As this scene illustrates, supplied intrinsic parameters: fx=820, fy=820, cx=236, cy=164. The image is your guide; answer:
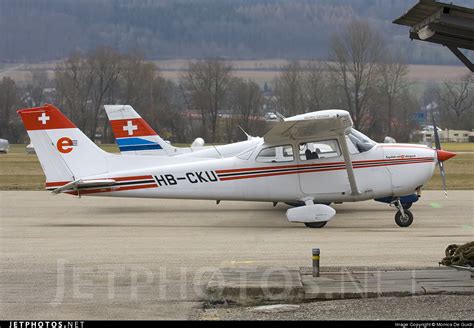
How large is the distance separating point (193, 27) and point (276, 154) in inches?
3861

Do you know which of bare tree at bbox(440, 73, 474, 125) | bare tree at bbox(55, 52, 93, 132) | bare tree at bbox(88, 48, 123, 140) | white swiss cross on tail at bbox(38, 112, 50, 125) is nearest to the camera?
white swiss cross on tail at bbox(38, 112, 50, 125)

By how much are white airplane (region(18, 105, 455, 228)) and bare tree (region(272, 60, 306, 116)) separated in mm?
37704

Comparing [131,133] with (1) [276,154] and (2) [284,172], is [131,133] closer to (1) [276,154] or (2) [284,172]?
(1) [276,154]

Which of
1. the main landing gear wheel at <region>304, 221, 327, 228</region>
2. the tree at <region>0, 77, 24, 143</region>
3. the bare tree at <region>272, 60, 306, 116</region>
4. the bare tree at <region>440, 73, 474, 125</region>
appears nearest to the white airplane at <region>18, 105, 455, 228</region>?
the main landing gear wheel at <region>304, 221, 327, 228</region>

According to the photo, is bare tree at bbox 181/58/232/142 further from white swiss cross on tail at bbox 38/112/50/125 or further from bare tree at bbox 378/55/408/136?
white swiss cross on tail at bbox 38/112/50/125

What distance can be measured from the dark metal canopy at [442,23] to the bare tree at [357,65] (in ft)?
143

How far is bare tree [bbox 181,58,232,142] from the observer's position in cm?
6638

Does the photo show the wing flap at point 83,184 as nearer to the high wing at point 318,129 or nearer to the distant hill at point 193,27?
the high wing at point 318,129

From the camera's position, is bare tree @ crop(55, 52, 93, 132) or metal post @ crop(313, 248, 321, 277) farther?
bare tree @ crop(55, 52, 93, 132)

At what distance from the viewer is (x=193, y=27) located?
4434 inches

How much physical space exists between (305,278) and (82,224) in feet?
26.5

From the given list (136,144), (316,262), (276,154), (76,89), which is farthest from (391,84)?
(316,262)

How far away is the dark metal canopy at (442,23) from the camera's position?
822 centimetres

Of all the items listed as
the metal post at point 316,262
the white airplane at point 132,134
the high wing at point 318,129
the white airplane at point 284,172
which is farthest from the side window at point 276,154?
the metal post at point 316,262
